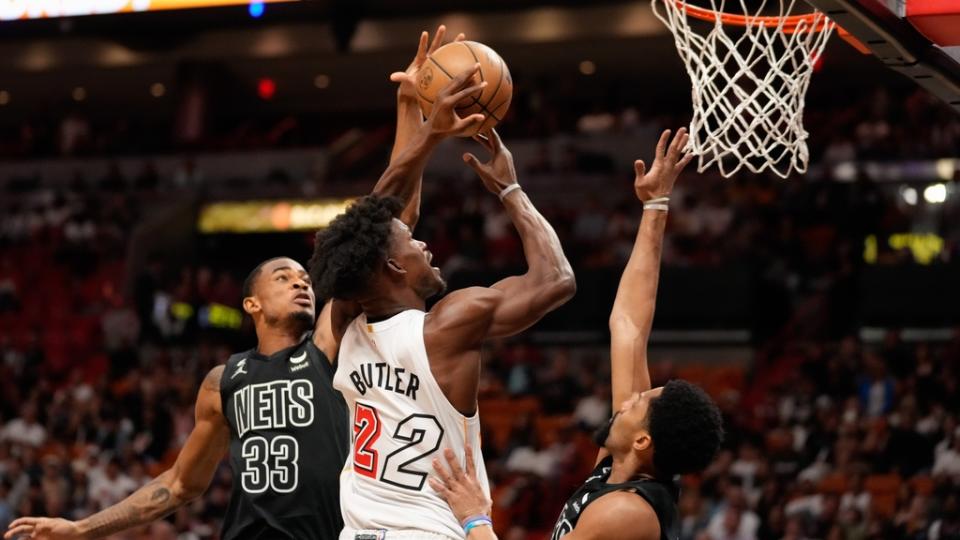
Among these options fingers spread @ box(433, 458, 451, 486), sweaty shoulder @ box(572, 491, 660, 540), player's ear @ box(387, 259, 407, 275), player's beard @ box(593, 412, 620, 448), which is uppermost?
player's ear @ box(387, 259, 407, 275)

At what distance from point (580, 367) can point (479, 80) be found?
30.9 ft

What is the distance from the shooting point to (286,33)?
20547 millimetres

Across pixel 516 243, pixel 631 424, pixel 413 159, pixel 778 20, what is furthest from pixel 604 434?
pixel 516 243

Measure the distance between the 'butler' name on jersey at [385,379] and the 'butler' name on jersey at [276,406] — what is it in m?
1.12

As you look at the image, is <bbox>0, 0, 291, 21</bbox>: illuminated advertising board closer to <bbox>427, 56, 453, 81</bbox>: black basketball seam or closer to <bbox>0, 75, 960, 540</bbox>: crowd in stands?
<bbox>0, 75, 960, 540</bbox>: crowd in stands

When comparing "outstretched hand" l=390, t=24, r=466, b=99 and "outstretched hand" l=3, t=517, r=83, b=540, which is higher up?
"outstretched hand" l=390, t=24, r=466, b=99

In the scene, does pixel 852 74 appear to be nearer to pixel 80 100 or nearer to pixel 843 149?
pixel 843 149

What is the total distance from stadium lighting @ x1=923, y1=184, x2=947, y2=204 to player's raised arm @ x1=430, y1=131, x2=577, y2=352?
1105 cm

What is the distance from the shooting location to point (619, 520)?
3.59 m

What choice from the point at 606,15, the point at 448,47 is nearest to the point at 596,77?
the point at 606,15

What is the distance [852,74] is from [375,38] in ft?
21.4

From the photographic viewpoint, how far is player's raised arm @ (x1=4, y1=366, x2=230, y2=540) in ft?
17.4

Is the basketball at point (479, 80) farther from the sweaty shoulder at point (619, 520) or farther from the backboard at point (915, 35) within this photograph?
the sweaty shoulder at point (619, 520)

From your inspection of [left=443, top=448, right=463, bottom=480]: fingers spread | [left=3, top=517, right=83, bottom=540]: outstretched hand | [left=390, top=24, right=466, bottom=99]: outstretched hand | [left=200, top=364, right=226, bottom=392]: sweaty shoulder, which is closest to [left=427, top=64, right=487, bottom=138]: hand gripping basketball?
[left=390, top=24, right=466, bottom=99]: outstretched hand
